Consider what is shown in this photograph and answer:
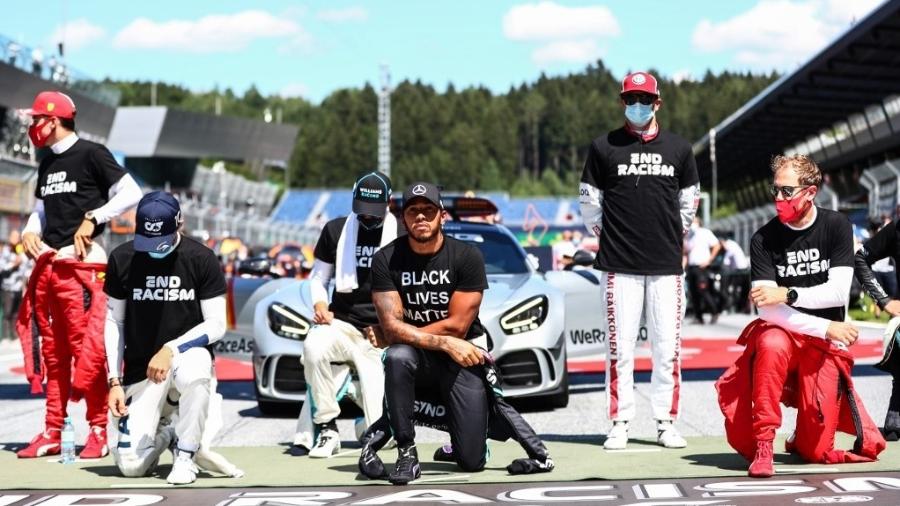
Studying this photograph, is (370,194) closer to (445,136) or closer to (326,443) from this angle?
(326,443)

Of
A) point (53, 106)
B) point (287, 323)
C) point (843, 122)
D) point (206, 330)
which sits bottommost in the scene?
point (287, 323)

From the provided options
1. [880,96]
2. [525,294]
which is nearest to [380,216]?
[525,294]

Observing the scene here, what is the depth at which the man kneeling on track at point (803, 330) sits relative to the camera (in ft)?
24.4

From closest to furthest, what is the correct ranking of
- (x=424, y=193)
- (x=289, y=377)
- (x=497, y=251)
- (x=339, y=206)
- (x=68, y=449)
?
1. (x=424, y=193)
2. (x=68, y=449)
3. (x=289, y=377)
4. (x=497, y=251)
5. (x=339, y=206)

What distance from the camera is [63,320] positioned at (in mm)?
8695

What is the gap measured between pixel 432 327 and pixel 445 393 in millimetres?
341

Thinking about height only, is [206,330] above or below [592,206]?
below

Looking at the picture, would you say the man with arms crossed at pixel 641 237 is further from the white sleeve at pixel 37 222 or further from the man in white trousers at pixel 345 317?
the white sleeve at pixel 37 222

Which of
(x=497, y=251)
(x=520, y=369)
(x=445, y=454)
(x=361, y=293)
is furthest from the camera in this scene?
(x=497, y=251)

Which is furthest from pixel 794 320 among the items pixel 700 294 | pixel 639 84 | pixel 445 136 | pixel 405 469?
pixel 445 136

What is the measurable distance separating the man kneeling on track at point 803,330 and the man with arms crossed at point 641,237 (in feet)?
2.99

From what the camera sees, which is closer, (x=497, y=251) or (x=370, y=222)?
(x=370, y=222)

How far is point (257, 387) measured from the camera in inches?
412

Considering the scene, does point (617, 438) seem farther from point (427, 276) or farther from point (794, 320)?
point (427, 276)
